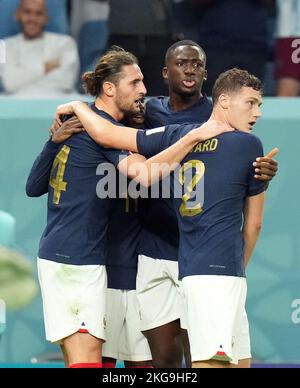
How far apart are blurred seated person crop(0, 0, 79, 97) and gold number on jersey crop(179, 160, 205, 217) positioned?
205cm

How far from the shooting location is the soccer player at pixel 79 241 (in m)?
5.23

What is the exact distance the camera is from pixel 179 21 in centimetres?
704

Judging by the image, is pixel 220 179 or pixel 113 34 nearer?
pixel 220 179

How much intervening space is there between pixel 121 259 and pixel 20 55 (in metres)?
1.82

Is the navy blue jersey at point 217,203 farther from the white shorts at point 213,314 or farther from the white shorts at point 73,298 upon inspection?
the white shorts at point 73,298

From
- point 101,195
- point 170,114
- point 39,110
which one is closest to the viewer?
point 101,195

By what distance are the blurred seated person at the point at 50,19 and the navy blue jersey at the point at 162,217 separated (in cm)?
145

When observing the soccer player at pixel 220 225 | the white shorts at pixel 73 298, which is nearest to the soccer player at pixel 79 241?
the white shorts at pixel 73 298

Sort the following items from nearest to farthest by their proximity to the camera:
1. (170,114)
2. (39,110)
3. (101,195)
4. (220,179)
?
(220,179), (101,195), (170,114), (39,110)

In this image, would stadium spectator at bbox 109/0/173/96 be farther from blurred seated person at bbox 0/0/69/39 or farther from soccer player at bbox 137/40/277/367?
soccer player at bbox 137/40/277/367

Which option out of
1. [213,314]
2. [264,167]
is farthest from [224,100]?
[213,314]

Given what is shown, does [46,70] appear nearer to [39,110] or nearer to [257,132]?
[39,110]
